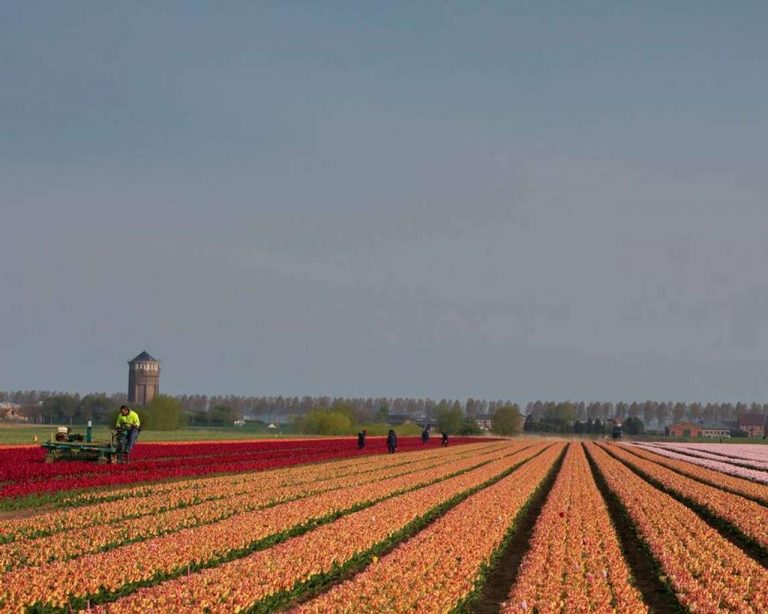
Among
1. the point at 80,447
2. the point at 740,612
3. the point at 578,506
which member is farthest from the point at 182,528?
the point at 80,447

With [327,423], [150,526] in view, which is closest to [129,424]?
[150,526]

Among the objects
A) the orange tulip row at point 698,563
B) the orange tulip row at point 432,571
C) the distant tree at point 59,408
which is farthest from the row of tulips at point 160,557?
the distant tree at point 59,408

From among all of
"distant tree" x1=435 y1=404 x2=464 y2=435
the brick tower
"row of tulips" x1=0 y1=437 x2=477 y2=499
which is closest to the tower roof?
the brick tower

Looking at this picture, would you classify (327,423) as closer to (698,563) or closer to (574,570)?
(698,563)

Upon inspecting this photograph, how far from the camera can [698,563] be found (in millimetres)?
15438

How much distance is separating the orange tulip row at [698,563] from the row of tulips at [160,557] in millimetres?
6661

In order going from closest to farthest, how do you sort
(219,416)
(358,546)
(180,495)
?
(358,546)
(180,495)
(219,416)

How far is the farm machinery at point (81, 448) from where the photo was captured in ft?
105

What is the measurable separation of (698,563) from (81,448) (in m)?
22.7

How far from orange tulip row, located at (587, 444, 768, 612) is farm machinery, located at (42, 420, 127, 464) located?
1774 cm

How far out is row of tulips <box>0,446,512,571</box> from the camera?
44.8 ft

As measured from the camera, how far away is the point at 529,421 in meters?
199

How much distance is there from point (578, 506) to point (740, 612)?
12678 mm

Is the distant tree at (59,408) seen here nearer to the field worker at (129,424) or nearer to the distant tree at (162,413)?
the distant tree at (162,413)
